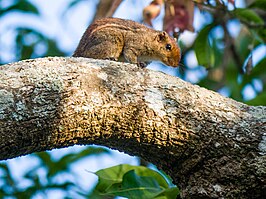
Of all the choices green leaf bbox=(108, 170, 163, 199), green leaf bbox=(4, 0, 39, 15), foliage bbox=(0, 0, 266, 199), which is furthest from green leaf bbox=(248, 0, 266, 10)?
green leaf bbox=(108, 170, 163, 199)

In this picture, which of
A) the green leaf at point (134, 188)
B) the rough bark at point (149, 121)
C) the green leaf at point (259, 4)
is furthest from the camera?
the green leaf at point (259, 4)

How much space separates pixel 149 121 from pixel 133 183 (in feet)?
2.12

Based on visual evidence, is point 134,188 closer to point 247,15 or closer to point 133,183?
point 133,183

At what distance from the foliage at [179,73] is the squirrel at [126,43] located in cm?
20

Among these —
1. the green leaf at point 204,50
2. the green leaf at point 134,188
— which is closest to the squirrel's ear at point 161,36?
the green leaf at point 204,50

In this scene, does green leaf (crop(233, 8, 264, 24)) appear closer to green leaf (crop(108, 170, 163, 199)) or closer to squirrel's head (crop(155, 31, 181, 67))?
squirrel's head (crop(155, 31, 181, 67))

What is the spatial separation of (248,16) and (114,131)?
257 centimetres

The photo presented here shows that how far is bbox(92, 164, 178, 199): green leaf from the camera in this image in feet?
11.1

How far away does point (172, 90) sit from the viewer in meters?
2.95

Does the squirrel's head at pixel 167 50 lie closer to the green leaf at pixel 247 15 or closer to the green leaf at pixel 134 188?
the green leaf at pixel 247 15

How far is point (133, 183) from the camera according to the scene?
11.2ft

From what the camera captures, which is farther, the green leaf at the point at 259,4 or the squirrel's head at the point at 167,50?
the green leaf at the point at 259,4

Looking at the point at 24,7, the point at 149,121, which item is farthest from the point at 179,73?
the point at 149,121

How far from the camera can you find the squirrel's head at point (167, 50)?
504cm
